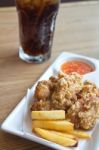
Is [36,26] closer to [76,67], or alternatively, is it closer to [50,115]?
[76,67]

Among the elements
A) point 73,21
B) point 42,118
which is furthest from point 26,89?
point 73,21

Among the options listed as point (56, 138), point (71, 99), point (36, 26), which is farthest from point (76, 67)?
point (56, 138)

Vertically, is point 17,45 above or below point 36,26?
below

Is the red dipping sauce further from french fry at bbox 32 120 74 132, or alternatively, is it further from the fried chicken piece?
french fry at bbox 32 120 74 132

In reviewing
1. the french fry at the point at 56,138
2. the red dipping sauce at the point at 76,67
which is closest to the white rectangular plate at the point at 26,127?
the french fry at the point at 56,138

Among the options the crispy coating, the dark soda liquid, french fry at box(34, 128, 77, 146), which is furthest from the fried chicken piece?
the dark soda liquid

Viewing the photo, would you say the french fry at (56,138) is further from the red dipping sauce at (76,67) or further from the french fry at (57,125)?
the red dipping sauce at (76,67)
